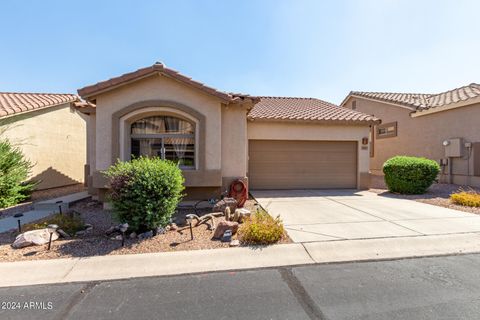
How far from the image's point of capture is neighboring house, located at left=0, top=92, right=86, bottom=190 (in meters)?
10.5

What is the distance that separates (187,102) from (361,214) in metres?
6.21

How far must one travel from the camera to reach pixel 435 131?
1416 cm

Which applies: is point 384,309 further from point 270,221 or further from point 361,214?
point 361,214

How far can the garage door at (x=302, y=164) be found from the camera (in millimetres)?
11430

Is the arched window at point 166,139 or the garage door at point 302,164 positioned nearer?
the arched window at point 166,139

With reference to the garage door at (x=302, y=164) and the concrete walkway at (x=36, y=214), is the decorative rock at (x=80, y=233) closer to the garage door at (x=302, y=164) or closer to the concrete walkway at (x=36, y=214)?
the concrete walkway at (x=36, y=214)

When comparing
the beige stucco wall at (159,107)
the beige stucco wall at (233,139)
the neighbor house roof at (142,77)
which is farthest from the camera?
the beige stucco wall at (233,139)

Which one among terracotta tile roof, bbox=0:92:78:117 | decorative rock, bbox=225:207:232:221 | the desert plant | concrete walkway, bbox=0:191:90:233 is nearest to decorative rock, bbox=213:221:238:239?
decorative rock, bbox=225:207:232:221

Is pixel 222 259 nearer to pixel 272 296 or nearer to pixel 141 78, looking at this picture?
pixel 272 296

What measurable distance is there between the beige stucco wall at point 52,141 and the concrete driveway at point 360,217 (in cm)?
1029

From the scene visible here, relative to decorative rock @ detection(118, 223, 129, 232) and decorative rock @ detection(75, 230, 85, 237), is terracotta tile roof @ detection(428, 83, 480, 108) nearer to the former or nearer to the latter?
decorative rock @ detection(118, 223, 129, 232)

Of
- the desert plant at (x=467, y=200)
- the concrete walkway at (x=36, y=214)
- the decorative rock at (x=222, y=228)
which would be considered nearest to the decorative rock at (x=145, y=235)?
the decorative rock at (x=222, y=228)

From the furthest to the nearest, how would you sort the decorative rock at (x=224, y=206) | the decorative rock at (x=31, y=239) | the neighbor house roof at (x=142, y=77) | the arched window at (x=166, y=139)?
the arched window at (x=166, y=139) → the neighbor house roof at (x=142, y=77) → the decorative rock at (x=224, y=206) → the decorative rock at (x=31, y=239)

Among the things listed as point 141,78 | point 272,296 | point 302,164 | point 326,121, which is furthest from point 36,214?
point 326,121
